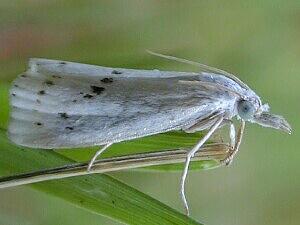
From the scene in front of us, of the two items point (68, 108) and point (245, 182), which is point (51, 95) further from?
point (245, 182)

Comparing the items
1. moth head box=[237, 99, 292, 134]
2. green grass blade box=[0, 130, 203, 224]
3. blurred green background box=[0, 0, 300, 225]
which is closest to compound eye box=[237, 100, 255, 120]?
moth head box=[237, 99, 292, 134]

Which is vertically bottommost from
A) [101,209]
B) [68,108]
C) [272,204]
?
[272,204]

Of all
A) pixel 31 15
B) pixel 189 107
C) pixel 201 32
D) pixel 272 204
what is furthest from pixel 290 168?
pixel 189 107

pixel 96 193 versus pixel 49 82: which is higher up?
pixel 49 82

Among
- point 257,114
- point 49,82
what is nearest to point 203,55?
point 257,114

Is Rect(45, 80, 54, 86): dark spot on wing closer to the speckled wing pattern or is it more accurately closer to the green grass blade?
the speckled wing pattern

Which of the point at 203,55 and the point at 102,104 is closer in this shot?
the point at 102,104

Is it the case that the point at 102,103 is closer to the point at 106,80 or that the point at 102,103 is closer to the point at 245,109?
the point at 106,80

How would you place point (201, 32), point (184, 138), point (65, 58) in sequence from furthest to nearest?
point (201, 32) → point (65, 58) → point (184, 138)
